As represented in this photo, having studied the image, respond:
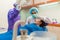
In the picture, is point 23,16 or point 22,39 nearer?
point 22,39

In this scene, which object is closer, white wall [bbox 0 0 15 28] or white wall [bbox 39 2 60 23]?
white wall [bbox 39 2 60 23]

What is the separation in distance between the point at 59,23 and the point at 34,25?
394mm

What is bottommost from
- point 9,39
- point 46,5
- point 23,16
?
point 9,39

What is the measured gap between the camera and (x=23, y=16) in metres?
1.60

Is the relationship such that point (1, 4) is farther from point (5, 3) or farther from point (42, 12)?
point (42, 12)

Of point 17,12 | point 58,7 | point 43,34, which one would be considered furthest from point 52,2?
point 43,34

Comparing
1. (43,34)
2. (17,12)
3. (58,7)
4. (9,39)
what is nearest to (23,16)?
(17,12)

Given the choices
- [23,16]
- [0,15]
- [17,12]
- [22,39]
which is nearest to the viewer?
[22,39]

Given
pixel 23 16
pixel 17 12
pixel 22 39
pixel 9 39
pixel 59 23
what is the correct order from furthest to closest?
pixel 23 16
pixel 17 12
pixel 59 23
pixel 9 39
pixel 22 39

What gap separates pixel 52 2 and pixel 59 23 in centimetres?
26

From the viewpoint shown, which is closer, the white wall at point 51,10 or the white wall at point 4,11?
the white wall at point 51,10

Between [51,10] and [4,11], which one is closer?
[51,10]

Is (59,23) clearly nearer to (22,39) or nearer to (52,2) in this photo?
(52,2)

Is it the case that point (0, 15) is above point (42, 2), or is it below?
below
